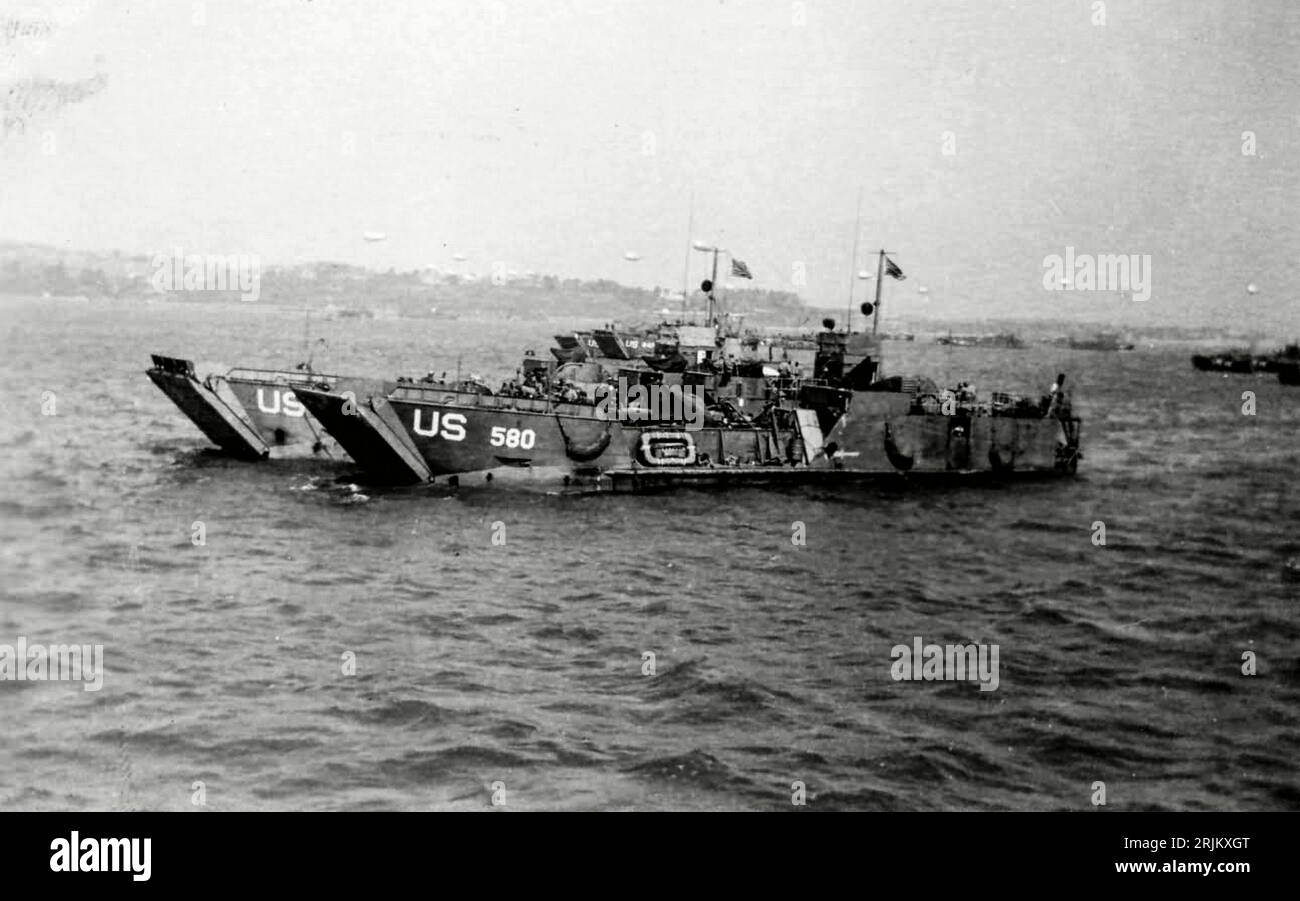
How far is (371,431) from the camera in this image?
81.9 feet

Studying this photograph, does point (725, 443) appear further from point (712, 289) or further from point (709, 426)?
point (712, 289)

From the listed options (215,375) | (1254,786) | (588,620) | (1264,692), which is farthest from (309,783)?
(215,375)

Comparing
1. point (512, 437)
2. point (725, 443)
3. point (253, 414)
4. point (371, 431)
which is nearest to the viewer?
point (371, 431)

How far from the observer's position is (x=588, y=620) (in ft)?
52.6

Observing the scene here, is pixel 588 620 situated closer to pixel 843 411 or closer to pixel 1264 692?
pixel 1264 692

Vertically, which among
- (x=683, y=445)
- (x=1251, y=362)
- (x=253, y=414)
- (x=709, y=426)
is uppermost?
(x=1251, y=362)

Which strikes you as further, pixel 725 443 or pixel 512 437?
pixel 725 443

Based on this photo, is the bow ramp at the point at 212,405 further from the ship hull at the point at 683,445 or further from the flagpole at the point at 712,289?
the flagpole at the point at 712,289

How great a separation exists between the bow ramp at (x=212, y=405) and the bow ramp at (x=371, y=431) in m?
4.34

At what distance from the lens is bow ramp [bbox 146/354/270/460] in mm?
28750

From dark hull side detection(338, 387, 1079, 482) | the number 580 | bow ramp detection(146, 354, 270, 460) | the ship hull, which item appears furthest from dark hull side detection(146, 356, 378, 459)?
the number 580

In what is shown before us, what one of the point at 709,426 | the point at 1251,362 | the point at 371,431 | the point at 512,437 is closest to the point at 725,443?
the point at 709,426

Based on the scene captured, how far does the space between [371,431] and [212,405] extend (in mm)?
6977
